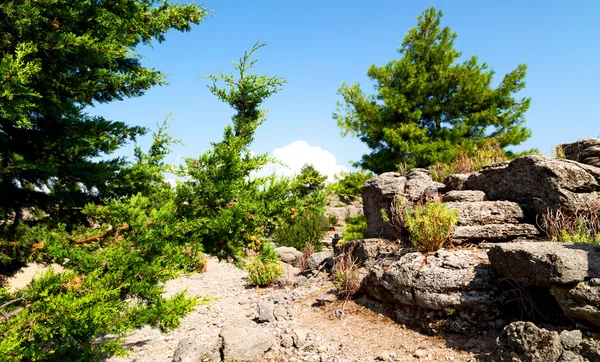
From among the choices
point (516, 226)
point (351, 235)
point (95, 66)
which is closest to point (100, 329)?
point (95, 66)

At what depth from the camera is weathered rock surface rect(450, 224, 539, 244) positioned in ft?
20.6

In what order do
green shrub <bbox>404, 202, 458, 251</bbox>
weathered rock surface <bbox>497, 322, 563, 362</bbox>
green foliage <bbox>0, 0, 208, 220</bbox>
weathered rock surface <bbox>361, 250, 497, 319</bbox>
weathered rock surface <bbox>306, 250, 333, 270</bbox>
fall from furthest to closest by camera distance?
weathered rock surface <bbox>306, 250, 333, 270</bbox> < green shrub <bbox>404, 202, 458, 251</bbox> < weathered rock surface <bbox>361, 250, 497, 319</bbox> < weathered rock surface <bbox>497, 322, 563, 362</bbox> < green foliage <bbox>0, 0, 208, 220</bbox>

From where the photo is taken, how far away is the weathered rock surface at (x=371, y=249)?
7641mm

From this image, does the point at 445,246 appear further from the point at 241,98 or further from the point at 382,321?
the point at 241,98

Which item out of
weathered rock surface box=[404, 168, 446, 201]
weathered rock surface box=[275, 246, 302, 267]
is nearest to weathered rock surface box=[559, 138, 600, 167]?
weathered rock surface box=[404, 168, 446, 201]

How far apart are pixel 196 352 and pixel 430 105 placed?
13471 mm

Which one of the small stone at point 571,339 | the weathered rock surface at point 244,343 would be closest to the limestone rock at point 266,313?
the weathered rock surface at point 244,343

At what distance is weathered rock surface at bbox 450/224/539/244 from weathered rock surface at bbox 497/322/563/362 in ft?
8.21

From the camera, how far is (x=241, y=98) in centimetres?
356

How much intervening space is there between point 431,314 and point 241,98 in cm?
426

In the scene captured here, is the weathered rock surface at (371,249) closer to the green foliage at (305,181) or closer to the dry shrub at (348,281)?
the dry shrub at (348,281)

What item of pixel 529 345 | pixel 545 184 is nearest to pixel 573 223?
pixel 545 184

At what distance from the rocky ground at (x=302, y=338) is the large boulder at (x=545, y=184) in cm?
315

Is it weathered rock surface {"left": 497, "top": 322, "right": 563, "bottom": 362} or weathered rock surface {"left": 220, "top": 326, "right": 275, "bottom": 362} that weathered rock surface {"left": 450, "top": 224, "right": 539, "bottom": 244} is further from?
weathered rock surface {"left": 220, "top": 326, "right": 275, "bottom": 362}
